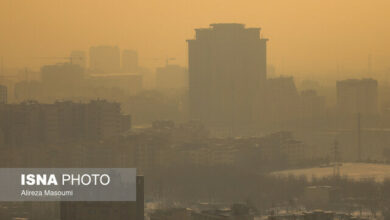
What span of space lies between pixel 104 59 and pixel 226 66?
202cm

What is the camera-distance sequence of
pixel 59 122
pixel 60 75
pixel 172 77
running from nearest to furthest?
1. pixel 59 122
2. pixel 60 75
3. pixel 172 77

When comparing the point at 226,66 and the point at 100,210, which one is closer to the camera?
the point at 100,210

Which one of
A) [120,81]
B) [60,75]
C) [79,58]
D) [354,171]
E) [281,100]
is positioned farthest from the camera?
[120,81]

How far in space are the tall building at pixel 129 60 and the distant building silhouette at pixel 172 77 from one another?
49 centimetres

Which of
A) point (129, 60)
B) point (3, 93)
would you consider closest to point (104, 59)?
point (129, 60)

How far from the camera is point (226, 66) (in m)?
22.6

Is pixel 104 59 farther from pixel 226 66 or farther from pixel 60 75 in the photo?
pixel 226 66

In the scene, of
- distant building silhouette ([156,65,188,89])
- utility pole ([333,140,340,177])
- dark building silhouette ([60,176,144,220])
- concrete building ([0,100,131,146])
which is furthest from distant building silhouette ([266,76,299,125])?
dark building silhouette ([60,176,144,220])

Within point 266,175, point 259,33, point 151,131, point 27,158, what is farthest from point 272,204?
point 259,33

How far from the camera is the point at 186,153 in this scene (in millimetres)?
14445

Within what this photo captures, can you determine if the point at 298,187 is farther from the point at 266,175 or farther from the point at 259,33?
the point at 259,33

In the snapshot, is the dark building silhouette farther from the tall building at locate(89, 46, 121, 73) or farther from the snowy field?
the tall building at locate(89, 46, 121, 73)

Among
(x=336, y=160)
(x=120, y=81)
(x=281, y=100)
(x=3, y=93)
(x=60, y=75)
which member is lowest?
(x=336, y=160)

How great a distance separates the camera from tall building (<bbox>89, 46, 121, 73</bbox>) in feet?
72.8
